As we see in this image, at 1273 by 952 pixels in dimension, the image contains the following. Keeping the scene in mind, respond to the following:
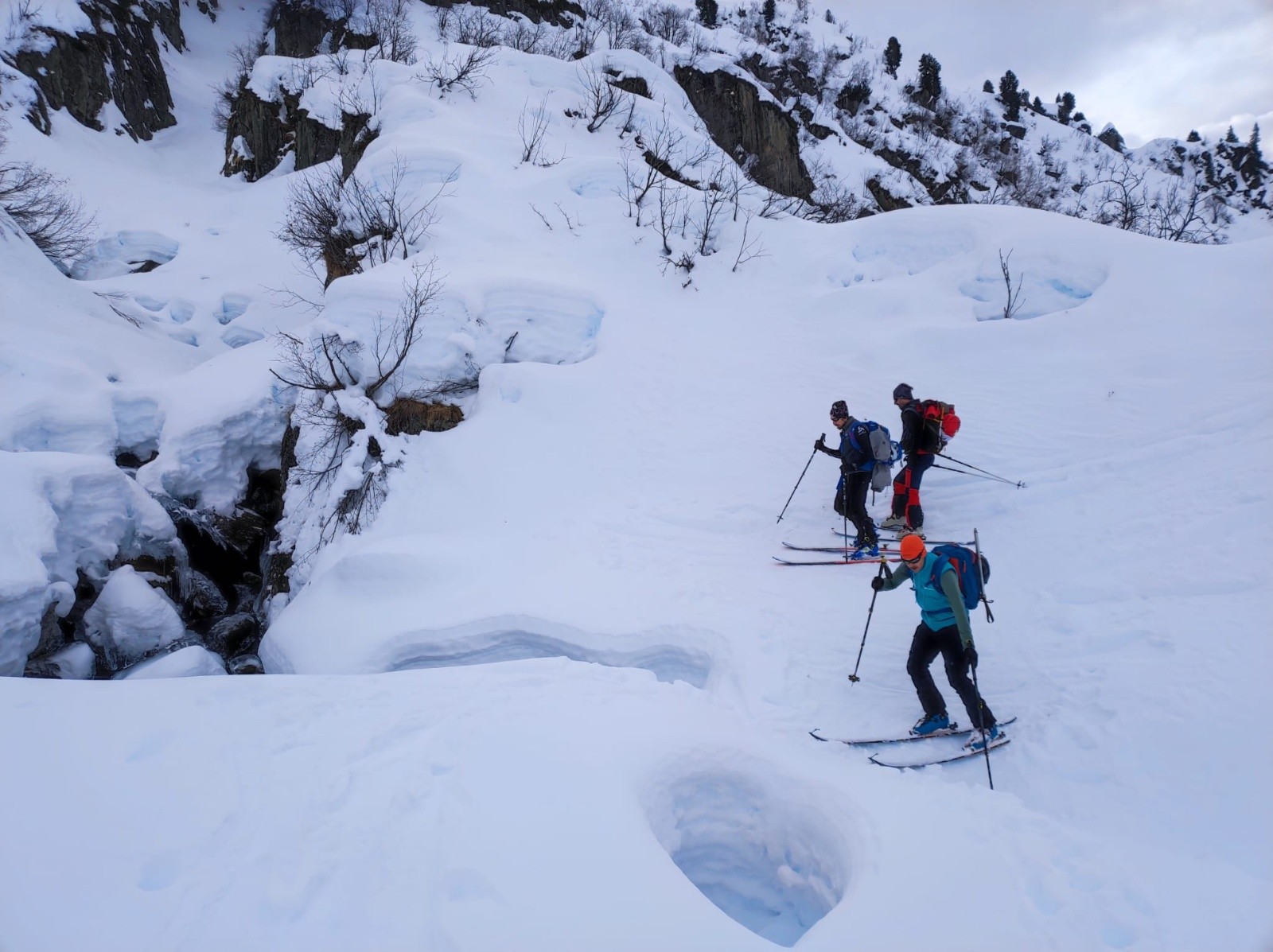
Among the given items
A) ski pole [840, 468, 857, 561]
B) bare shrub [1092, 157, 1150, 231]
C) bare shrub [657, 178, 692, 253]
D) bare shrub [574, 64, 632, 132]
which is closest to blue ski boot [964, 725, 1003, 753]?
ski pole [840, 468, 857, 561]

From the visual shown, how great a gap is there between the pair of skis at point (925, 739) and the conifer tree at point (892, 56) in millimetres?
48681

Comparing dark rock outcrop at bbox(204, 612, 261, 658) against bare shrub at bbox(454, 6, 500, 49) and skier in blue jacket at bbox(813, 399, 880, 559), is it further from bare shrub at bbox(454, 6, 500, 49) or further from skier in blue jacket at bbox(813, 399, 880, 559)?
bare shrub at bbox(454, 6, 500, 49)

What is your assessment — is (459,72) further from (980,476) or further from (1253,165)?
(1253,165)

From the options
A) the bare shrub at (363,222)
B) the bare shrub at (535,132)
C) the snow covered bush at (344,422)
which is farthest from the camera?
the bare shrub at (535,132)

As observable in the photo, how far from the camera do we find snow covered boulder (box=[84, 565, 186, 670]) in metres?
8.93

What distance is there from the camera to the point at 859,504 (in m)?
8.17

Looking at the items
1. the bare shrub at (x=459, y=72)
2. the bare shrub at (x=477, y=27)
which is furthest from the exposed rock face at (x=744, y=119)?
the bare shrub at (x=459, y=72)

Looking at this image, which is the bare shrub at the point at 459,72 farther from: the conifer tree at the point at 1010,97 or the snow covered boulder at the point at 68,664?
the conifer tree at the point at 1010,97

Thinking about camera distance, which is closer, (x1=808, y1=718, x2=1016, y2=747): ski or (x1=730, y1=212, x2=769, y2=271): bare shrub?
(x1=808, y1=718, x2=1016, y2=747): ski

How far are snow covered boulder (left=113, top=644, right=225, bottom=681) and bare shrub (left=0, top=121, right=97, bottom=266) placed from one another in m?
14.5

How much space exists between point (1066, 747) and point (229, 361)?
50.7ft

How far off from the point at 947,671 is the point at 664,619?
3.03 m

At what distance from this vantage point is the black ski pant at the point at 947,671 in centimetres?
502

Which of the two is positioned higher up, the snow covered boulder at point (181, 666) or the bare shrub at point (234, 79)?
the bare shrub at point (234, 79)
